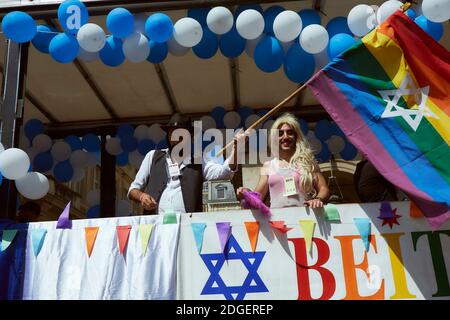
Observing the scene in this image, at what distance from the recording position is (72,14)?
457 centimetres

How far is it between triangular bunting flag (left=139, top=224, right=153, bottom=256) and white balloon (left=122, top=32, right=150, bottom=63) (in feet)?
6.26

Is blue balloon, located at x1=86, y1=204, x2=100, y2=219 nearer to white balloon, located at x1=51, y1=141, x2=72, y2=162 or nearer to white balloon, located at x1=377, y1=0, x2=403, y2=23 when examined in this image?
white balloon, located at x1=51, y1=141, x2=72, y2=162

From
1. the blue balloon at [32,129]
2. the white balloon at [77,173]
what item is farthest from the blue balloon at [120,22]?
the white balloon at [77,173]

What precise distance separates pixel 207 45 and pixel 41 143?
10.2ft

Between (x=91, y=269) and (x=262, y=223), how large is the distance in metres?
1.27

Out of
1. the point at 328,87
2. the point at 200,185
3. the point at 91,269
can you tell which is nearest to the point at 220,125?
the point at 200,185

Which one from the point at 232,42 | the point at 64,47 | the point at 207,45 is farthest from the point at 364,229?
A: the point at 64,47

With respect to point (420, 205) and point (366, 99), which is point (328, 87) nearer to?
point (366, 99)

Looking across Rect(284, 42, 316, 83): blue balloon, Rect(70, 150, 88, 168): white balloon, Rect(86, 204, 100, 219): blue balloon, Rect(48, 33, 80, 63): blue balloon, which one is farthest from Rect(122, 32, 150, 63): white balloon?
Rect(86, 204, 100, 219): blue balloon

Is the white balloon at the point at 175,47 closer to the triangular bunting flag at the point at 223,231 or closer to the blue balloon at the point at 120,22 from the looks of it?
the blue balloon at the point at 120,22

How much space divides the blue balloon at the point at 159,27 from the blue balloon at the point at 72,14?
1.99ft

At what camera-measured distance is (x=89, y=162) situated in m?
7.28

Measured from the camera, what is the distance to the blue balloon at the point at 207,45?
4.98 m

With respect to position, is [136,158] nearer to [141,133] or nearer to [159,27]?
[141,133]
